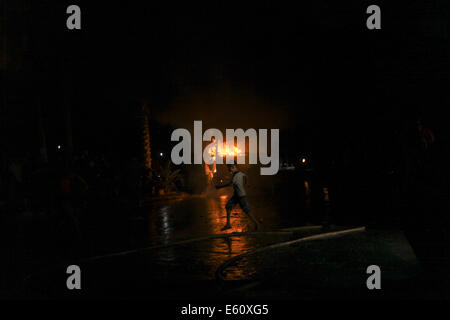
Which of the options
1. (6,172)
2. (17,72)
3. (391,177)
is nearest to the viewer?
(391,177)

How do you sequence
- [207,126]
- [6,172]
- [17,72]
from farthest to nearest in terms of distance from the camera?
[207,126], [17,72], [6,172]

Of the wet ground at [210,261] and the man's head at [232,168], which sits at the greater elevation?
the man's head at [232,168]

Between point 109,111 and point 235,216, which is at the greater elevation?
point 109,111

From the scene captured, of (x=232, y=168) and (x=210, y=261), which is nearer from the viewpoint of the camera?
(x=210, y=261)

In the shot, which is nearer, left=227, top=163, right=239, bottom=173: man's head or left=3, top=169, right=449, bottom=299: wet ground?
left=3, top=169, right=449, bottom=299: wet ground

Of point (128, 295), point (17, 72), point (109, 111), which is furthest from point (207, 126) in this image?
point (128, 295)

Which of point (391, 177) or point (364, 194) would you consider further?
point (364, 194)

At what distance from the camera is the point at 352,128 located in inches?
777

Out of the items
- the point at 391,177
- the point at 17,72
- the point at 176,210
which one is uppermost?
the point at 17,72

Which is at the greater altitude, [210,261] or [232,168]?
[232,168]

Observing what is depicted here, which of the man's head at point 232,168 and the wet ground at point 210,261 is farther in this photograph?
the man's head at point 232,168

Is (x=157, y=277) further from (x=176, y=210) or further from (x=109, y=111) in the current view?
(x=109, y=111)

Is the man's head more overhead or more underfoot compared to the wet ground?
more overhead

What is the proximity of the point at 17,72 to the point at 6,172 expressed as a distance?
24.7ft
